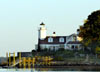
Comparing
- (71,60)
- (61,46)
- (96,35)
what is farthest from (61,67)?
(61,46)

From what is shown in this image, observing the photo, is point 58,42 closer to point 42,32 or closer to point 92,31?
point 42,32

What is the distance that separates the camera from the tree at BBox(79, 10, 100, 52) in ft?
377

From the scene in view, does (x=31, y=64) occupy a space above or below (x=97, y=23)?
below

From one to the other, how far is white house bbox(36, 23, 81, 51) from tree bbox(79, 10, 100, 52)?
279 inches

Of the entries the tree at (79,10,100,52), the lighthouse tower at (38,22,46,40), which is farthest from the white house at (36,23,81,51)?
the tree at (79,10,100,52)

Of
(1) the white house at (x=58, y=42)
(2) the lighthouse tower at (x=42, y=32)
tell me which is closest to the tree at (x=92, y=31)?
(1) the white house at (x=58, y=42)

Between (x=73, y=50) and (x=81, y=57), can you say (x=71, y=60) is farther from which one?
(x=73, y=50)

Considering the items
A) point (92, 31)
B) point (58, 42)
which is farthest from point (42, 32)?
point (92, 31)

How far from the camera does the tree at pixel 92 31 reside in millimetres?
114812

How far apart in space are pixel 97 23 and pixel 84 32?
3.00 m

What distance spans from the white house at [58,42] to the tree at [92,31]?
709cm

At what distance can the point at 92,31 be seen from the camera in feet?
378

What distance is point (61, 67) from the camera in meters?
103

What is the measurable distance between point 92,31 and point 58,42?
13.4 metres
